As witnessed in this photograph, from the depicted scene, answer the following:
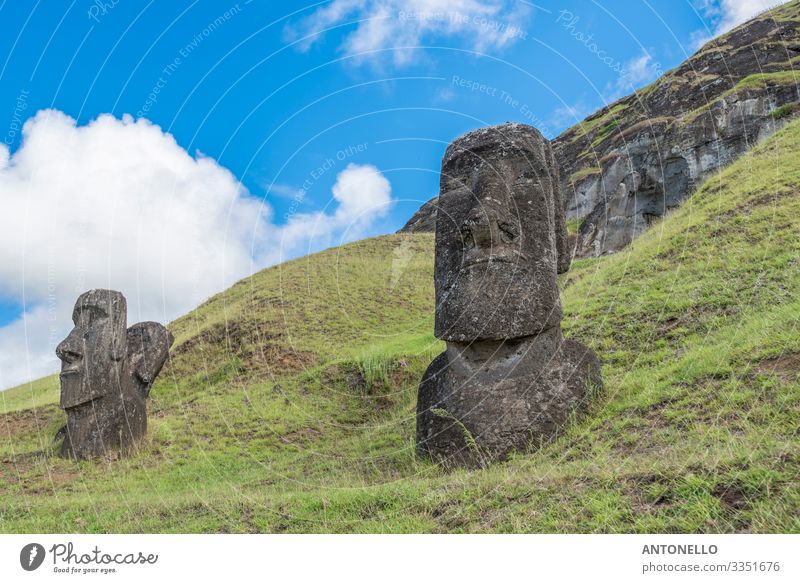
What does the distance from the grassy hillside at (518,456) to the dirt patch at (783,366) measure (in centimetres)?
3

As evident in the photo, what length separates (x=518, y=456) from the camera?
23.8ft

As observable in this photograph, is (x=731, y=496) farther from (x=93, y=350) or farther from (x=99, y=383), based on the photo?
(x=93, y=350)

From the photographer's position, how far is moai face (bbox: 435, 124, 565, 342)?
25.7 ft

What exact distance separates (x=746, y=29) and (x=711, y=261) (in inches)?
1516

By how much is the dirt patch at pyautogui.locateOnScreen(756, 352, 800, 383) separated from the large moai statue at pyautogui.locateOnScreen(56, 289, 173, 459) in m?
12.5

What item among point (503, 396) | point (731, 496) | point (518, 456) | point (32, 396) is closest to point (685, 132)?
point (503, 396)

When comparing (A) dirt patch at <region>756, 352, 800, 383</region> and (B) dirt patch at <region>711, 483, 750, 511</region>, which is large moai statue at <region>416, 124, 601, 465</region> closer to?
(A) dirt patch at <region>756, 352, 800, 383</region>

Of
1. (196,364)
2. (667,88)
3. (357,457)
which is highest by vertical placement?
(667,88)

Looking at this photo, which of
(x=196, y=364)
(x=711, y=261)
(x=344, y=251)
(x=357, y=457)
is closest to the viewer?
(x=357, y=457)

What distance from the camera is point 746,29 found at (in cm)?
4209

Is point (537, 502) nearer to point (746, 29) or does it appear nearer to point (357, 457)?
point (357, 457)
